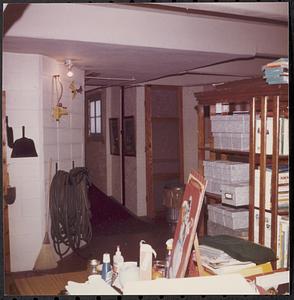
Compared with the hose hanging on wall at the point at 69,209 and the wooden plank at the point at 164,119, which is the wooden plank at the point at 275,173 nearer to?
the hose hanging on wall at the point at 69,209

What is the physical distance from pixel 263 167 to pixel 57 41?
2.15 m

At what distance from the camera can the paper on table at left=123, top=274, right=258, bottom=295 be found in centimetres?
172

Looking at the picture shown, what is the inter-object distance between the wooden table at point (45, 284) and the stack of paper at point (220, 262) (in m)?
0.67

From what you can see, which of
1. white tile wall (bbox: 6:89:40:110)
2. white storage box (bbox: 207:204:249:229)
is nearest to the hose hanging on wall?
white tile wall (bbox: 6:89:40:110)

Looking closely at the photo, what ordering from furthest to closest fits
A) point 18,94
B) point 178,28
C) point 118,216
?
point 118,216, point 18,94, point 178,28

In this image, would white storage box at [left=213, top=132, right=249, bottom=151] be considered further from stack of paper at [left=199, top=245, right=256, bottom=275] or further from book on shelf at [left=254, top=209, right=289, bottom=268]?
stack of paper at [left=199, top=245, right=256, bottom=275]

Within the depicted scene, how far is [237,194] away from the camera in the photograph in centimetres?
338

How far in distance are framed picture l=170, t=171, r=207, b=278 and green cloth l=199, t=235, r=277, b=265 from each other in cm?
33

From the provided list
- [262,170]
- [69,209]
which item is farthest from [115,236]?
[262,170]

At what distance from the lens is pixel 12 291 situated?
2127 millimetres

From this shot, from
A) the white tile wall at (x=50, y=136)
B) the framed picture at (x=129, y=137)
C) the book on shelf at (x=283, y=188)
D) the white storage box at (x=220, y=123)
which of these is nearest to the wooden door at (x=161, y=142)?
the framed picture at (x=129, y=137)

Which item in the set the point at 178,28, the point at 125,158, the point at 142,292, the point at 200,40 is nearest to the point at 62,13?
the point at 178,28

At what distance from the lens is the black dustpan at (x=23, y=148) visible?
4375 millimetres

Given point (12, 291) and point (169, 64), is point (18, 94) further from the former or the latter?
point (12, 291)
